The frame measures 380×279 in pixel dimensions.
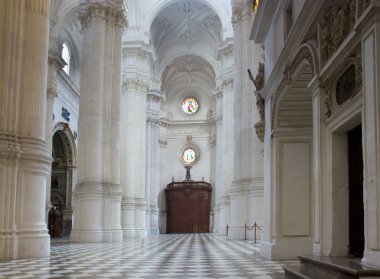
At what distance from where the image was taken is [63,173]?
35781 millimetres

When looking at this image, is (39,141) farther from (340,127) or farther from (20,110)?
(340,127)

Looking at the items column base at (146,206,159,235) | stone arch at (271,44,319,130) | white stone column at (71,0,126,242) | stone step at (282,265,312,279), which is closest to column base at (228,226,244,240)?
white stone column at (71,0,126,242)

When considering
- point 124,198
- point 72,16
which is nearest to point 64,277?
point 124,198

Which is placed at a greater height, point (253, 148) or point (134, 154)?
point (134, 154)

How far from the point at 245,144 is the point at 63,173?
16950 millimetres

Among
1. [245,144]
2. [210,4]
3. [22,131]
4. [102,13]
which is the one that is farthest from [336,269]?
[210,4]

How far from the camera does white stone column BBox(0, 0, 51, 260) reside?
1257 cm

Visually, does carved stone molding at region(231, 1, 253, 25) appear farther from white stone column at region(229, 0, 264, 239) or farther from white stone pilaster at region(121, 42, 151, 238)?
white stone pilaster at region(121, 42, 151, 238)

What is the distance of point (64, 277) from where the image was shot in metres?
8.61

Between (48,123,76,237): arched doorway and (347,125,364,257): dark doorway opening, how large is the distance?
27808 millimetres

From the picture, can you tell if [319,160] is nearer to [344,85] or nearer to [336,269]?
[344,85]

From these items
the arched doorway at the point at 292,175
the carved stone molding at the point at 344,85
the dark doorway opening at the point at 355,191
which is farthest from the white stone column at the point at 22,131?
the dark doorway opening at the point at 355,191

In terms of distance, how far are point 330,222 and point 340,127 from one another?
1.41 metres

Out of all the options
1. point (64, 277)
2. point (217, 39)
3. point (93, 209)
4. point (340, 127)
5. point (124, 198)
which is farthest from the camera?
point (217, 39)
